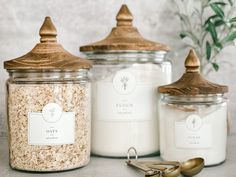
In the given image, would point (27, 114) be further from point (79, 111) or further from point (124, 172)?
point (124, 172)

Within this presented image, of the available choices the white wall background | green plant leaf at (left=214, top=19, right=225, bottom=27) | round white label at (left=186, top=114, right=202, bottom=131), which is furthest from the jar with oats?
green plant leaf at (left=214, top=19, right=225, bottom=27)

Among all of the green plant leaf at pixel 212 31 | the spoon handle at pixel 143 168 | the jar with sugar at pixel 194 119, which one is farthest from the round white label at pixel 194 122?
the green plant leaf at pixel 212 31

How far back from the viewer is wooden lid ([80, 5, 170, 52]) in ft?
2.96

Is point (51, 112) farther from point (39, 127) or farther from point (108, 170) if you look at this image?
point (108, 170)

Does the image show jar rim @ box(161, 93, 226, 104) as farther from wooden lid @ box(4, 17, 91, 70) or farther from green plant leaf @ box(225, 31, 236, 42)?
green plant leaf @ box(225, 31, 236, 42)

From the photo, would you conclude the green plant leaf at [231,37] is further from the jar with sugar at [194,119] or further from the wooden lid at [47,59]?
the wooden lid at [47,59]

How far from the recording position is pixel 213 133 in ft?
2.79

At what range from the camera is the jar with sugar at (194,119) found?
2.76 feet

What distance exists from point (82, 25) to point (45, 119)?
0.45m

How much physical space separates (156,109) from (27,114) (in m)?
0.28

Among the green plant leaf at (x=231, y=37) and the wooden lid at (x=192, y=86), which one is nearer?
the wooden lid at (x=192, y=86)

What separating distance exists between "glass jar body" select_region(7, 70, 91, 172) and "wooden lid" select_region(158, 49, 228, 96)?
174 millimetres

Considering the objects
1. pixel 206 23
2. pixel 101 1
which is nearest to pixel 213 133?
pixel 206 23

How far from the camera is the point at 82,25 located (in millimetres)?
1188
